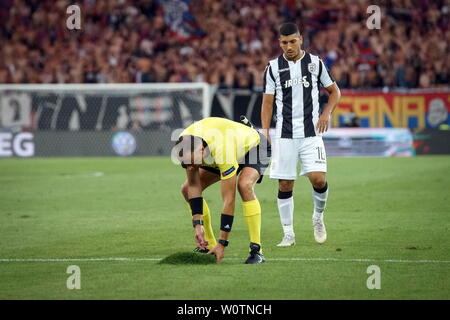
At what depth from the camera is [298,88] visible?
999cm

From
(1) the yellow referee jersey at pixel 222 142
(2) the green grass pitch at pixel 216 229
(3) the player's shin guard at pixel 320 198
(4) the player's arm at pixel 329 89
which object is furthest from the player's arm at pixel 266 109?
(2) the green grass pitch at pixel 216 229

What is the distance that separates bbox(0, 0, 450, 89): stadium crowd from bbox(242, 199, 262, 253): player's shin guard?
16387 mm

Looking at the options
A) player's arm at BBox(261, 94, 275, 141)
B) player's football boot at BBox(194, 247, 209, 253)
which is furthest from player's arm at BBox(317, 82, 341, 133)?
player's football boot at BBox(194, 247, 209, 253)

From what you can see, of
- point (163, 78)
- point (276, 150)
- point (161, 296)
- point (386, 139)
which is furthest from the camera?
point (163, 78)

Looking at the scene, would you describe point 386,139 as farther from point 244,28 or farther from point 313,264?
point 313,264

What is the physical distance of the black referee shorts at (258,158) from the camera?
9.15 m

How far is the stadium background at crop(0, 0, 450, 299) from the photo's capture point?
24453mm

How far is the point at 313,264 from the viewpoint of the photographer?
342 inches

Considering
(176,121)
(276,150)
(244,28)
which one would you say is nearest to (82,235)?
(276,150)

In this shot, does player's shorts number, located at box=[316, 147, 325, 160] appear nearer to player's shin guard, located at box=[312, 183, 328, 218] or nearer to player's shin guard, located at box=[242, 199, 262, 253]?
player's shin guard, located at box=[312, 183, 328, 218]

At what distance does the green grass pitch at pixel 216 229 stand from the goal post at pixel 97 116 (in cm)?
569

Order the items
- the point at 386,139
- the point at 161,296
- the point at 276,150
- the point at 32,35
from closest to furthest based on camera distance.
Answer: the point at 161,296 < the point at 276,150 < the point at 386,139 < the point at 32,35

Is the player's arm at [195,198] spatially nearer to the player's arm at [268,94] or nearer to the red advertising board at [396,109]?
the player's arm at [268,94]

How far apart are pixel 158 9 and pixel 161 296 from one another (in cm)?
2297
